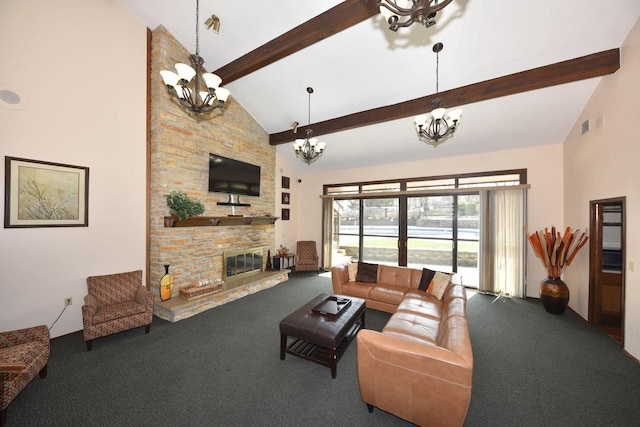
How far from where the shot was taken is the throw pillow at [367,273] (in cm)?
430

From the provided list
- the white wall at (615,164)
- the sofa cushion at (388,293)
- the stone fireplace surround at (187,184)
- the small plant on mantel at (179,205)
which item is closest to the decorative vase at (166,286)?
the stone fireplace surround at (187,184)

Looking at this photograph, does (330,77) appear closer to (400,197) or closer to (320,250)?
(400,197)

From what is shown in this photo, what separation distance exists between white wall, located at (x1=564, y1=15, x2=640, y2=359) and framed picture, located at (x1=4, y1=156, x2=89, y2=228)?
23.0 ft

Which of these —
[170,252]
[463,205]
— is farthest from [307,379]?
[463,205]

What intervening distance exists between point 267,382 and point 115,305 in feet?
8.22

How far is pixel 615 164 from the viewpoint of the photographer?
3049mm

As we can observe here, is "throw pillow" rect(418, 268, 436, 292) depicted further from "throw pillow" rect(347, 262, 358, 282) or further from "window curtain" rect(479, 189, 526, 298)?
Result: "window curtain" rect(479, 189, 526, 298)

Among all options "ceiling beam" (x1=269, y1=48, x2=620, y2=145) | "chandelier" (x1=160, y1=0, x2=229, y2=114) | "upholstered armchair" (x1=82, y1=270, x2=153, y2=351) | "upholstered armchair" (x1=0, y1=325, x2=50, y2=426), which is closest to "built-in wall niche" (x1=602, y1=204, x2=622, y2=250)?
"ceiling beam" (x1=269, y1=48, x2=620, y2=145)

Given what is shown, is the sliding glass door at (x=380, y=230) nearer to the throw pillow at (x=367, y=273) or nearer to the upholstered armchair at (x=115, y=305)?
the throw pillow at (x=367, y=273)

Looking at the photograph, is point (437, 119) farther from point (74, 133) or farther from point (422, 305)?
point (74, 133)

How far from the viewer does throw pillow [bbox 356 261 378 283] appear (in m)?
4.30

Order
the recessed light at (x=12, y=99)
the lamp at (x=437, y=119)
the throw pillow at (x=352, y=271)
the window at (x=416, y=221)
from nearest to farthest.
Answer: the recessed light at (x=12, y=99), the lamp at (x=437, y=119), the throw pillow at (x=352, y=271), the window at (x=416, y=221)

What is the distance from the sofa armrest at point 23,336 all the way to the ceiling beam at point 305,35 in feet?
13.9

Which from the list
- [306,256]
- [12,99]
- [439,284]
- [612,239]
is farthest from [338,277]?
[12,99]
